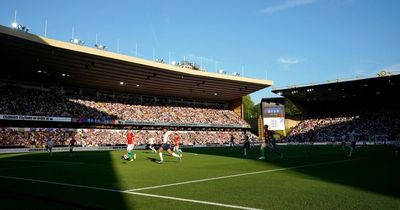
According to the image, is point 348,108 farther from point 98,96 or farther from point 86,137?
point 86,137

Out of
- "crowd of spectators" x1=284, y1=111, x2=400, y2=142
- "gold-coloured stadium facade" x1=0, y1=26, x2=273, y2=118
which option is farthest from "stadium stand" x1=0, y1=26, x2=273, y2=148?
"crowd of spectators" x1=284, y1=111, x2=400, y2=142

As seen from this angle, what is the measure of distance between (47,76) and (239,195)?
176ft

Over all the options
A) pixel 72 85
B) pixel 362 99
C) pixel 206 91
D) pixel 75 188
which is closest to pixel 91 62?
pixel 72 85

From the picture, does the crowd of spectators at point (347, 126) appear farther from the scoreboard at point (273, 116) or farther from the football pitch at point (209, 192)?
the football pitch at point (209, 192)

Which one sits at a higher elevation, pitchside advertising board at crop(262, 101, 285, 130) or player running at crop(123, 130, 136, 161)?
pitchside advertising board at crop(262, 101, 285, 130)

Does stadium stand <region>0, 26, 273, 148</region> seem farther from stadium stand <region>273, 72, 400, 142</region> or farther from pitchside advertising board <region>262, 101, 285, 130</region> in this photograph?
stadium stand <region>273, 72, 400, 142</region>

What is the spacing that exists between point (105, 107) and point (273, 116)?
1309 inches

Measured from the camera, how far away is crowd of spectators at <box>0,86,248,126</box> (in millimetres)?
53406

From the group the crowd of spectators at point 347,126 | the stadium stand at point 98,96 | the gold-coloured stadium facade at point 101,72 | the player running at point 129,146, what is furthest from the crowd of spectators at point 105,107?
the player running at point 129,146

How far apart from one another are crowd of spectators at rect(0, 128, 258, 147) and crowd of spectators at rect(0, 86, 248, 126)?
7.93ft

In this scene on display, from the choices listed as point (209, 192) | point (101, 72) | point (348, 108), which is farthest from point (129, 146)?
point (348, 108)

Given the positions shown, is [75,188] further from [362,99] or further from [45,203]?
[362,99]

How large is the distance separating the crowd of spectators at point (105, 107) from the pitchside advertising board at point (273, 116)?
37.3 feet

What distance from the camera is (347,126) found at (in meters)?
73.8
